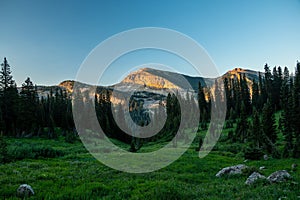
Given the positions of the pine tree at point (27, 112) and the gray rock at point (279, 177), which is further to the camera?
the pine tree at point (27, 112)

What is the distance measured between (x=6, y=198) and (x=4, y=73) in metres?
78.4

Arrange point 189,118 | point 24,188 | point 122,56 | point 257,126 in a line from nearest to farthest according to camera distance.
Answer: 1. point 24,188
2. point 122,56
3. point 257,126
4. point 189,118

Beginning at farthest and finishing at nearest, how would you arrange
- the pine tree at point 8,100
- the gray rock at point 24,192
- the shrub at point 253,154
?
1. the pine tree at point 8,100
2. the shrub at point 253,154
3. the gray rock at point 24,192

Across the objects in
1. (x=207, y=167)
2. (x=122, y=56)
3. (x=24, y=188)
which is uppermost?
(x=122, y=56)

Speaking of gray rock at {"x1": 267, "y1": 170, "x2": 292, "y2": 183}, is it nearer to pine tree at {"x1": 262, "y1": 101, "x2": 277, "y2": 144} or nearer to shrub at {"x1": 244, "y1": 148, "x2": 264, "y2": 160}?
shrub at {"x1": 244, "y1": 148, "x2": 264, "y2": 160}

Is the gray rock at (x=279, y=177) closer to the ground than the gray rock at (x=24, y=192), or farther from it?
farther from it

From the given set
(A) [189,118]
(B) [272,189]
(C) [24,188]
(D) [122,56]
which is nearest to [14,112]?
(A) [189,118]

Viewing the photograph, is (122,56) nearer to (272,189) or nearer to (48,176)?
(48,176)

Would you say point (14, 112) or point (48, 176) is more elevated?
point (14, 112)

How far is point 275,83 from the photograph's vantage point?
9850 centimetres

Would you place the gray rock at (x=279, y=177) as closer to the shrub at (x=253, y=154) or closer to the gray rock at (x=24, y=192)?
the gray rock at (x=24, y=192)

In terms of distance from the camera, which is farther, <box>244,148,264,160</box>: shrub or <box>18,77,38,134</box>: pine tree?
<box>18,77,38,134</box>: pine tree

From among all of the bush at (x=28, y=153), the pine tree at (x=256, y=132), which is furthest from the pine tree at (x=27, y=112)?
the pine tree at (x=256, y=132)

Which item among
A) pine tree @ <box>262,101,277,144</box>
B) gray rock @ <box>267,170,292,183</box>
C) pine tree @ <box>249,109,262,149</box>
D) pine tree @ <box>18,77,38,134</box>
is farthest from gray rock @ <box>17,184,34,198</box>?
pine tree @ <box>18,77,38,134</box>
